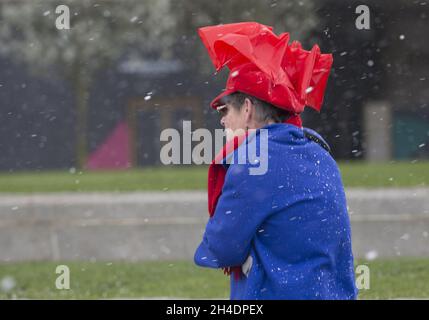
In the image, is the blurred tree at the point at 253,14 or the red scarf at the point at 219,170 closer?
A: the red scarf at the point at 219,170

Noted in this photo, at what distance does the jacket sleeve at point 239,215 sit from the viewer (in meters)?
2.73

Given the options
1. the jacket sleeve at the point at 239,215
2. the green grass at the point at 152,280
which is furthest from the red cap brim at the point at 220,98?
the green grass at the point at 152,280

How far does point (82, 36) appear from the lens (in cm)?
2077

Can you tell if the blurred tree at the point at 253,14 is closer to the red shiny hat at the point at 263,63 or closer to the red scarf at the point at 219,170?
the red shiny hat at the point at 263,63

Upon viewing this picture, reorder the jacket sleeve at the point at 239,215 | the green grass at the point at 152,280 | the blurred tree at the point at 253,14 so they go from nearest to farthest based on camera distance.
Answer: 1. the jacket sleeve at the point at 239,215
2. the green grass at the point at 152,280
3. the blurred tree at the point at 253,14

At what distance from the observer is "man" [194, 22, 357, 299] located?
2.74 metres

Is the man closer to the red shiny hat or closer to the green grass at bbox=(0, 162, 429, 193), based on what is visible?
the red shiny hat

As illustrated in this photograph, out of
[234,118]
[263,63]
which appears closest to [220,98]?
[234,118]

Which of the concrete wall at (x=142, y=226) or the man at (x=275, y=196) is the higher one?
the man at (x=275, y=196)

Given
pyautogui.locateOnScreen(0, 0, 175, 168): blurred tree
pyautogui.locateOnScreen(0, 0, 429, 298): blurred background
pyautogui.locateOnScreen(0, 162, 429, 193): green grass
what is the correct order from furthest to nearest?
pyautogui.locateOnScreen(0, 0, 175, 168): blurred tree
pyautogui.locateOnScreen(0, 0, 429, 298): blurred background
pyautogui.locateOnScreen(0, 162, 429, 193): green grass

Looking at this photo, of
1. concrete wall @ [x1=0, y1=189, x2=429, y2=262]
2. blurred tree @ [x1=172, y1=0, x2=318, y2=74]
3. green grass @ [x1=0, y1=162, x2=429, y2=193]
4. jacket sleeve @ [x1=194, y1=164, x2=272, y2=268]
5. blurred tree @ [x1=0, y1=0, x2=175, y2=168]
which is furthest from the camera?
blurred tree @ [x1=0, y1=0, x2=175, y2=168]

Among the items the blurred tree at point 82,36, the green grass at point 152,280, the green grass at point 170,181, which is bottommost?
the green grass at point 152,280

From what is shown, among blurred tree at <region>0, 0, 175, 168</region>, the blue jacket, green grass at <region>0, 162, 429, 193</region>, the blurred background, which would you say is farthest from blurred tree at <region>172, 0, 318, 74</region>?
the blue jacket
